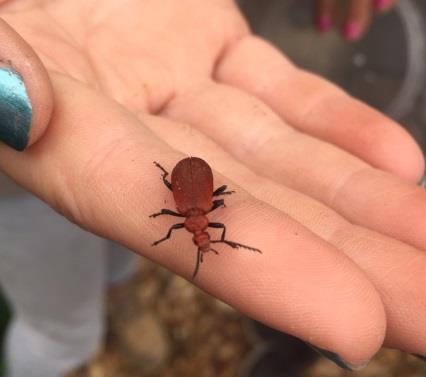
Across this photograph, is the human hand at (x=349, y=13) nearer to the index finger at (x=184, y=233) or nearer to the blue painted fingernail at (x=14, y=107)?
the index finger at (x=184, y=233)

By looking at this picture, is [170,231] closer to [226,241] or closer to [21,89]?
[226,241]

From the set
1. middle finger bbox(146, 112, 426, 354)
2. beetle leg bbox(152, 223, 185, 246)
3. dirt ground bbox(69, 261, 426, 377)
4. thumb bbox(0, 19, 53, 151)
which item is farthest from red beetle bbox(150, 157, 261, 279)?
dirt ground bbox(69, 261, 426, 377)

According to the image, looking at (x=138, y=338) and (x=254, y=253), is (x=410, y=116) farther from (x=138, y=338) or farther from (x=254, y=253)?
(x=254, y=253)

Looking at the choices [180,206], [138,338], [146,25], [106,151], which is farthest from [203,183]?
[138,338]

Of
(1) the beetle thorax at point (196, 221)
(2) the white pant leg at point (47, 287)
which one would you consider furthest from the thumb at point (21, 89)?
(2) the white pant leg at point (47, 287)

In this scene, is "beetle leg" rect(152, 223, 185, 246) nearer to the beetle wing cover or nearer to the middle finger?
the beetle wing cover
